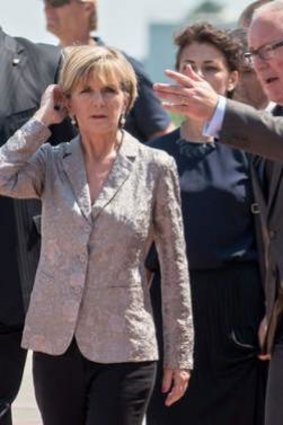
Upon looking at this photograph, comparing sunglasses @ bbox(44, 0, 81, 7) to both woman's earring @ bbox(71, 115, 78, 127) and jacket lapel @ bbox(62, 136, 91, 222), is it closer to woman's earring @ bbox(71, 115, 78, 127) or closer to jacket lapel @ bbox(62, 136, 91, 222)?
woman's earring @ bbox(71, 115, 78, 127)

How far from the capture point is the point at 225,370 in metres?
6.29

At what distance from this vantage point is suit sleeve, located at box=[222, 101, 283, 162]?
15.4ft

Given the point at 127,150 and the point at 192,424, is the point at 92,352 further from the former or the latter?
the point at 192,424

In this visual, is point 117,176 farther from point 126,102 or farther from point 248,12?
point 248,12

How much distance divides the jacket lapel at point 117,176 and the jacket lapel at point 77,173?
3cm

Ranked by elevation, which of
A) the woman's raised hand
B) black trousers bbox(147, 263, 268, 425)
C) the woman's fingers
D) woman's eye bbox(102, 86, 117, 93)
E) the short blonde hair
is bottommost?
black trousers bbox(147, 263, 268, 425)

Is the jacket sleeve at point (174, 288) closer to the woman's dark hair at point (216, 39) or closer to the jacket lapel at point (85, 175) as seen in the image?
the jacket lapel at point (85, 175)

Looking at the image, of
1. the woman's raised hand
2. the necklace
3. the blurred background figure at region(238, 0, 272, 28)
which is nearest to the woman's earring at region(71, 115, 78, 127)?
the woman's raised hand

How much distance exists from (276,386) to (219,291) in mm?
1030

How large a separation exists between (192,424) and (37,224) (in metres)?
1.03

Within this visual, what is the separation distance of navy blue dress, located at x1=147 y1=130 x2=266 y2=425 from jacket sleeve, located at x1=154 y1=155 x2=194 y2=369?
77cm

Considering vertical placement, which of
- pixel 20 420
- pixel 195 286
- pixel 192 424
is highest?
pixel 195 286

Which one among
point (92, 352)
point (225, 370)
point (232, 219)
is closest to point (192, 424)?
point (225, 370)

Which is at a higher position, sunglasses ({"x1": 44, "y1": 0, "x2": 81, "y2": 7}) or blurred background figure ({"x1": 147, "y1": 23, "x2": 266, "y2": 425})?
sunglasses ({"x1": 44, "y1": 0, "x2": 81, "y2": 7})
